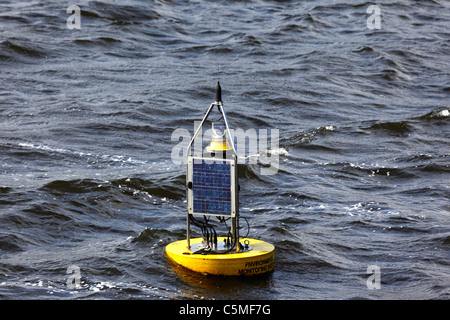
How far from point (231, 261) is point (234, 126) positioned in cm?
907

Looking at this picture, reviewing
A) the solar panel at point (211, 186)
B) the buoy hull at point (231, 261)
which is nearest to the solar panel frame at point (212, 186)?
the solar panel at point (211, 186)

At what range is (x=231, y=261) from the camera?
10211mm

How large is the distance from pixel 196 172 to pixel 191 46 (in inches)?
638

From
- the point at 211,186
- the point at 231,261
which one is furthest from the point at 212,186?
the point at 231,261

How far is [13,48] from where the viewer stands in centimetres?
2372

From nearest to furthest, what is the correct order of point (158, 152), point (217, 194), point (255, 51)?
point (217, 194) → point (158, 152) → point (255, 51)

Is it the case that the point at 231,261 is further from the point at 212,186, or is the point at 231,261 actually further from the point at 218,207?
the point at 212,186

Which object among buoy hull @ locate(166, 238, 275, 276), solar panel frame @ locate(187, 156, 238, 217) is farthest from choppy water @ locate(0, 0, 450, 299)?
solar panel frame @ locate(187, 156, 238, 217)

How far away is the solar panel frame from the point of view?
393 inches

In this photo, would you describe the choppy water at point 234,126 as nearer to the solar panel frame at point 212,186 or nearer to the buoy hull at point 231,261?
the buoy hull at point 231,261

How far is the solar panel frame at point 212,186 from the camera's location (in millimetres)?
9984

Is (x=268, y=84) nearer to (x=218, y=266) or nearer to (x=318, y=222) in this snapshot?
(x=318, y=222)

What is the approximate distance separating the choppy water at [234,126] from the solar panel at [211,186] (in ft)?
3.16

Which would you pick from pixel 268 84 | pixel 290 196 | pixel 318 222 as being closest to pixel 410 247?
pixel 318 222
